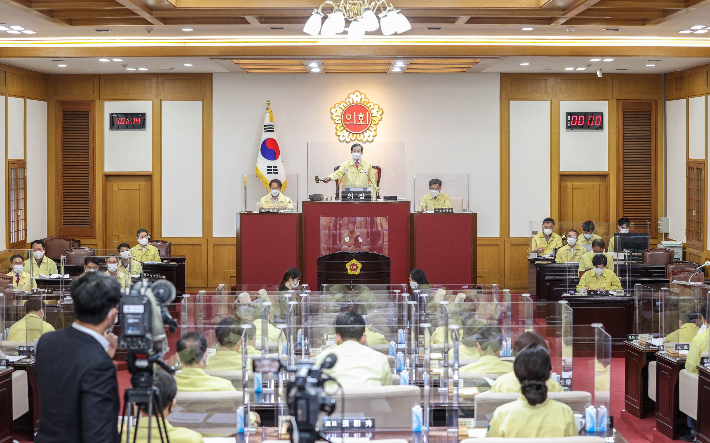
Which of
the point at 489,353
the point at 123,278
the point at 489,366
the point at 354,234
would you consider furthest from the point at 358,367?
the point at 354,234

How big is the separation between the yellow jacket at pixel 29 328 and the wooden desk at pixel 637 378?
491cm

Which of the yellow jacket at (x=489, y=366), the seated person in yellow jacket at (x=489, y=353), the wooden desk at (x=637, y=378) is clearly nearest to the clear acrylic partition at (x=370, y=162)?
the wooden desk at (x=637, y=378)

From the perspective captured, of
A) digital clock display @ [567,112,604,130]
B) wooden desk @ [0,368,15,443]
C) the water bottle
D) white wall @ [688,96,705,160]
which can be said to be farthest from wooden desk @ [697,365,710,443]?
digital clock display @ [567,112,604,130]

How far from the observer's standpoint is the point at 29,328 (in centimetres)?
634

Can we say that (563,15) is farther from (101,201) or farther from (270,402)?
(101,201)

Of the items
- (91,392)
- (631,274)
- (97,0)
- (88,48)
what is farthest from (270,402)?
(88,48)

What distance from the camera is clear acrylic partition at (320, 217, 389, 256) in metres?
10.4

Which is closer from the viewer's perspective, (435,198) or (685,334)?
(685,334)

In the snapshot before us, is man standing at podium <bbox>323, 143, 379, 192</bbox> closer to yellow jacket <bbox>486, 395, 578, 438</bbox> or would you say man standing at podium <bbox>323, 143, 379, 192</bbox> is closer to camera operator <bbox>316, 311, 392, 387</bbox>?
camera operator <bbox>316, 311, 392, 387</bbox>

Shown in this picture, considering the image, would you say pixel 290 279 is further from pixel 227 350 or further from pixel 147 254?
pixel 147 254

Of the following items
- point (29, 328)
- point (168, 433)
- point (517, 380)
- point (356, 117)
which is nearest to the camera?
point (168, 433)

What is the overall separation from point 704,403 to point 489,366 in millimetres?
1787

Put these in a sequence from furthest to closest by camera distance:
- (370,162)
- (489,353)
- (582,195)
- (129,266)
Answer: (582,195)
(370,162)
(129,266)
(489,353)

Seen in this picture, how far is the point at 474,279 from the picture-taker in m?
10.6
